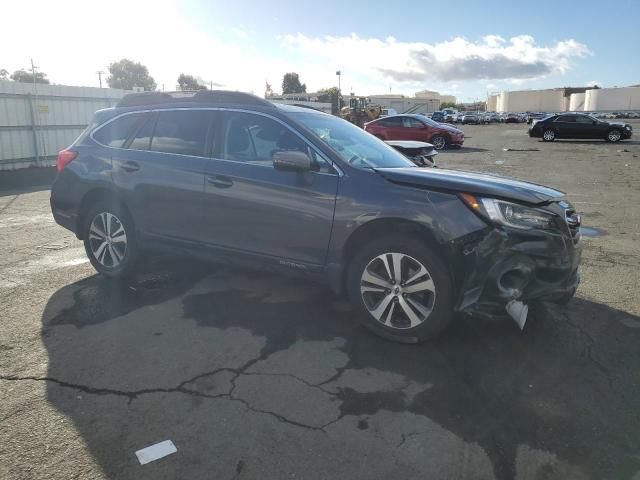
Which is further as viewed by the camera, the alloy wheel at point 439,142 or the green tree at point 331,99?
the green tree at point 331,99

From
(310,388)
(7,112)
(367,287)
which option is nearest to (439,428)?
(310,388)

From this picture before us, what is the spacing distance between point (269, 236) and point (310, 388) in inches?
56.2

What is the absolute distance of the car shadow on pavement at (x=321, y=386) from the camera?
256 cm

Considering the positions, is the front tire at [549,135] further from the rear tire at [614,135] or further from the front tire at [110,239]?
the front tire at [110,239]

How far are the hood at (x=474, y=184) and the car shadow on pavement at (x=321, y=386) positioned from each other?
3.59 feet

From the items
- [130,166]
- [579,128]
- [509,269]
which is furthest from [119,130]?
[579,128]

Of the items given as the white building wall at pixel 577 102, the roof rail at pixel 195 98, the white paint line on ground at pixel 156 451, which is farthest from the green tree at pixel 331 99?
the white building wall at pixel 577 102

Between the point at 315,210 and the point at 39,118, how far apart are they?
14241 millimetres

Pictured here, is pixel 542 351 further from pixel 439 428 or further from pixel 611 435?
pixel 439 428

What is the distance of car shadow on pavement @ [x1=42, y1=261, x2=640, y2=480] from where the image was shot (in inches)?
101

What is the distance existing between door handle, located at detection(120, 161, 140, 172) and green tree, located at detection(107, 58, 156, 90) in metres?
112

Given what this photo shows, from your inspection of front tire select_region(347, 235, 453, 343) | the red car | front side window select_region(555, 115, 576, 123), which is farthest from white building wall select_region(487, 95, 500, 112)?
front tire select_region(347, 235, 453, 343)

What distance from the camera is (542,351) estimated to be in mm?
3656

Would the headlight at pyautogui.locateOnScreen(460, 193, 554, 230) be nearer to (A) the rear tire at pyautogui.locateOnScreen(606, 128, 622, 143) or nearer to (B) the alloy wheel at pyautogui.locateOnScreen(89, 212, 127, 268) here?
(B) the alloy wheel at pyautogui.locateOnScreen(89, 212, 127, 268)
